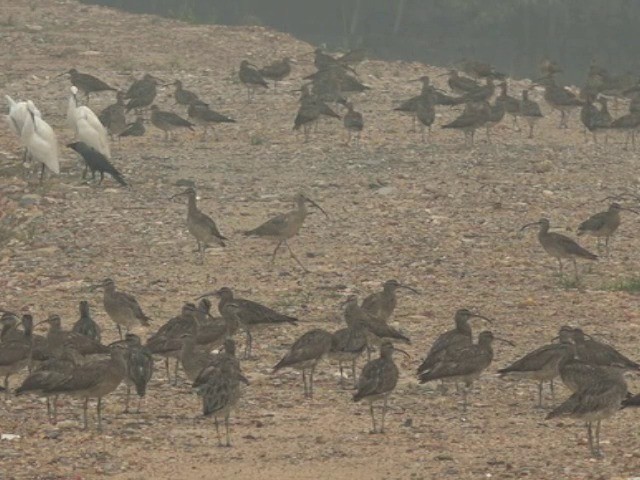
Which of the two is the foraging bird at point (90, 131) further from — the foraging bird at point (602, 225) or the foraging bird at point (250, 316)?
the foraging bird at point (250, 316)

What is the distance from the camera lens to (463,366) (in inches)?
534

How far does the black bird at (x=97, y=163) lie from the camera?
23.5 m

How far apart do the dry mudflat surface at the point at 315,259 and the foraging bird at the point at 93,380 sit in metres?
0.27

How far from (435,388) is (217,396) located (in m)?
2.49

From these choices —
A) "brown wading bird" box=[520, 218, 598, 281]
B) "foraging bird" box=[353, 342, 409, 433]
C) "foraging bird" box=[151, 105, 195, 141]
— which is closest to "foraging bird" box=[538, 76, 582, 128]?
"foraging bird" box=[151, 105, 195, 141]

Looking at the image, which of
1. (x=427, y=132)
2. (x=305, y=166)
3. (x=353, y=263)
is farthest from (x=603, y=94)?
(x=353, y=263)

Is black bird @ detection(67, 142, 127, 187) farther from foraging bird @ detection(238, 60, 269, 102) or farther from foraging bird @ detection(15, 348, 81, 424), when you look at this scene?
foraging bird @ detection(15, 348, 81, 424)

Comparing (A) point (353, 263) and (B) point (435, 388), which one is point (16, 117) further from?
(B) point (435, 388)

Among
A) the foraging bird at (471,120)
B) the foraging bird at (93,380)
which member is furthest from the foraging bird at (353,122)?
the foraging bird at (93,380)

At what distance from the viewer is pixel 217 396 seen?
12.4m

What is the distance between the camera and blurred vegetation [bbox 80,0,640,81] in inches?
A: 2067

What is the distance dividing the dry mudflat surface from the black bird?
234 mm

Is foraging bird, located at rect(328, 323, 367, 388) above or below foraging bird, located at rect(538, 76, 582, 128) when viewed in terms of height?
below

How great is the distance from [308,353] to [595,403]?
263cm
